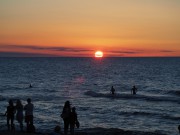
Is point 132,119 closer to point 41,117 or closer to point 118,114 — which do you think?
point 118,114

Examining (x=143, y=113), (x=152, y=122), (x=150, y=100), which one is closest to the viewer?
(x=152, y=122)

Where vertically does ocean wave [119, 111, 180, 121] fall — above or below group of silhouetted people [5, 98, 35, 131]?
below

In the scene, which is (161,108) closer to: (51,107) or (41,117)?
(51,107)

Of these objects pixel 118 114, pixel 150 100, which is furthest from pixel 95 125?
pixel 150 100

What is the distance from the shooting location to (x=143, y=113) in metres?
35.6

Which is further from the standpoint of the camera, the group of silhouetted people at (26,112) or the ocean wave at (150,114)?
the ocean wave at (150,114)

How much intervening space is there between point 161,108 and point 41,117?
15209 millimetres

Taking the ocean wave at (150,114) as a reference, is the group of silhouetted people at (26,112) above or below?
above

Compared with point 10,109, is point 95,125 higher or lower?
lower

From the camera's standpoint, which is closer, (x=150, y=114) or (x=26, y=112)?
(x=26, y=112)

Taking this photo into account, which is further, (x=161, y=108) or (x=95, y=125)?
(x=161, y=108)

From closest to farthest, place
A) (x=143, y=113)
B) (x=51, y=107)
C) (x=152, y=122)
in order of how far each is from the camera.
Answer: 1. (x=152, y=122)
2. (x=143, y=113)
3. (x=51, y=107)

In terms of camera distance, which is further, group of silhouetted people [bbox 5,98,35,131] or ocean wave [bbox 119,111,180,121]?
ocean wave [bbox 119,111,180,121]

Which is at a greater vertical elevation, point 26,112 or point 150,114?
point 26,112
